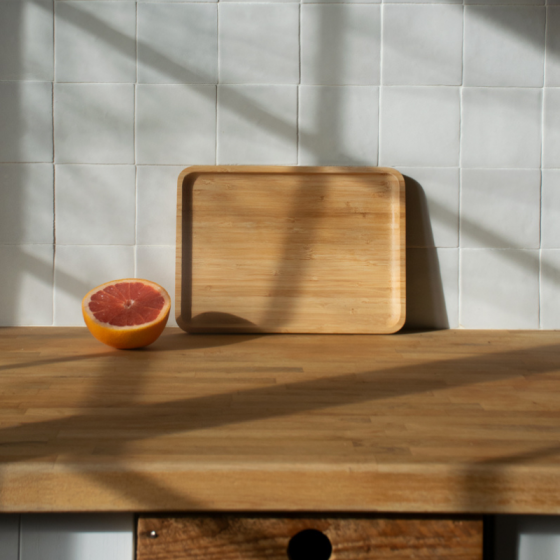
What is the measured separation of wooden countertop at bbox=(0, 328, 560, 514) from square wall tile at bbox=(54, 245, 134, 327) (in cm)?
27

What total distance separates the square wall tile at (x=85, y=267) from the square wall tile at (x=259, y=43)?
0.45 metres

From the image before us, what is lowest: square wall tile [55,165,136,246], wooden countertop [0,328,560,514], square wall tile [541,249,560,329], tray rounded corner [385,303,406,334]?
wooden countertop [0,328,560,514]

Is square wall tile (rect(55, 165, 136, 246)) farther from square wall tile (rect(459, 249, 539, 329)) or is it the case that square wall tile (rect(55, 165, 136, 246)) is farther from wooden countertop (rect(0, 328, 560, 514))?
square wall tile (rect(459, 249, 539, 329))

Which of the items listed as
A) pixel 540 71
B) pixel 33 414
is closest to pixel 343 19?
pixel 540 71

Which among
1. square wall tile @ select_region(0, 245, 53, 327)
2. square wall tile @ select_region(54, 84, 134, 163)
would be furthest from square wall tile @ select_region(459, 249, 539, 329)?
square wall tile @ select_region(0, 245, 53, 327)

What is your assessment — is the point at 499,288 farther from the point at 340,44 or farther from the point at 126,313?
the point at 126,313

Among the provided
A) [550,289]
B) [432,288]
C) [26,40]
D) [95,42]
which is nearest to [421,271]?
[432,288]

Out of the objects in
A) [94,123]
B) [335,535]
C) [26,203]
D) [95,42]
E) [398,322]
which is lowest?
[335,535]

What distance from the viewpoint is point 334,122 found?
1.09 m

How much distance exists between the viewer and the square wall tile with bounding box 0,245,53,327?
1.11m

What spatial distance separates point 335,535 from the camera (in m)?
0.51

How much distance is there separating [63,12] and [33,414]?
894 millimetres

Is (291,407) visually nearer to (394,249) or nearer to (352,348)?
(352,348)

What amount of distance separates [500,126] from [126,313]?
2.94 ft
